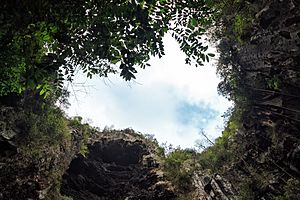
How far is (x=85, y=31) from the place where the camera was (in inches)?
162

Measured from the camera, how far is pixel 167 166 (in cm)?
1611

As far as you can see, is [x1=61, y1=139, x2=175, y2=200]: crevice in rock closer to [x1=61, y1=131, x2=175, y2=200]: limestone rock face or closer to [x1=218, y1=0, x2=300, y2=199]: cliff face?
[x1=61, y1=131, x2=175, y2=200]: limestone rock face

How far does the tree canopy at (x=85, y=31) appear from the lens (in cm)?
365

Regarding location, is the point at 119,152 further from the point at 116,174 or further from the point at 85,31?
the point at 85,31

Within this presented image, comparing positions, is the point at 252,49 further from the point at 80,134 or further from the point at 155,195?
the point at 80,134

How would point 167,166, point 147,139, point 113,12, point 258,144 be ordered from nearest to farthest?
1. point 113,12
2. point 258,144
3. point 167,166
4. point 147,139

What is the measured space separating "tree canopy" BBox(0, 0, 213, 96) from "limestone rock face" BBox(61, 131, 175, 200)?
11004 millimetres

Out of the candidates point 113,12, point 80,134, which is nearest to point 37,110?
point 80,134

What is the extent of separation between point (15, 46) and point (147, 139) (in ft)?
56.0

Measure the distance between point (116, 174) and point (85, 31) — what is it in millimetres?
14005

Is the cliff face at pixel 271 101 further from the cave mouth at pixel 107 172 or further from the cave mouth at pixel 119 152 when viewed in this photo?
the cave mouth at pixel 119 152

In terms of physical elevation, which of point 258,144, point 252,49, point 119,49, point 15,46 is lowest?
point 119,49

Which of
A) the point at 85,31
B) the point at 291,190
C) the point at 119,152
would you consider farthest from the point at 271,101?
the point at 119,152

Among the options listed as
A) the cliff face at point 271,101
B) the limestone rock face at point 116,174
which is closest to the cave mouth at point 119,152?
the limestone rock face at point 116,174
